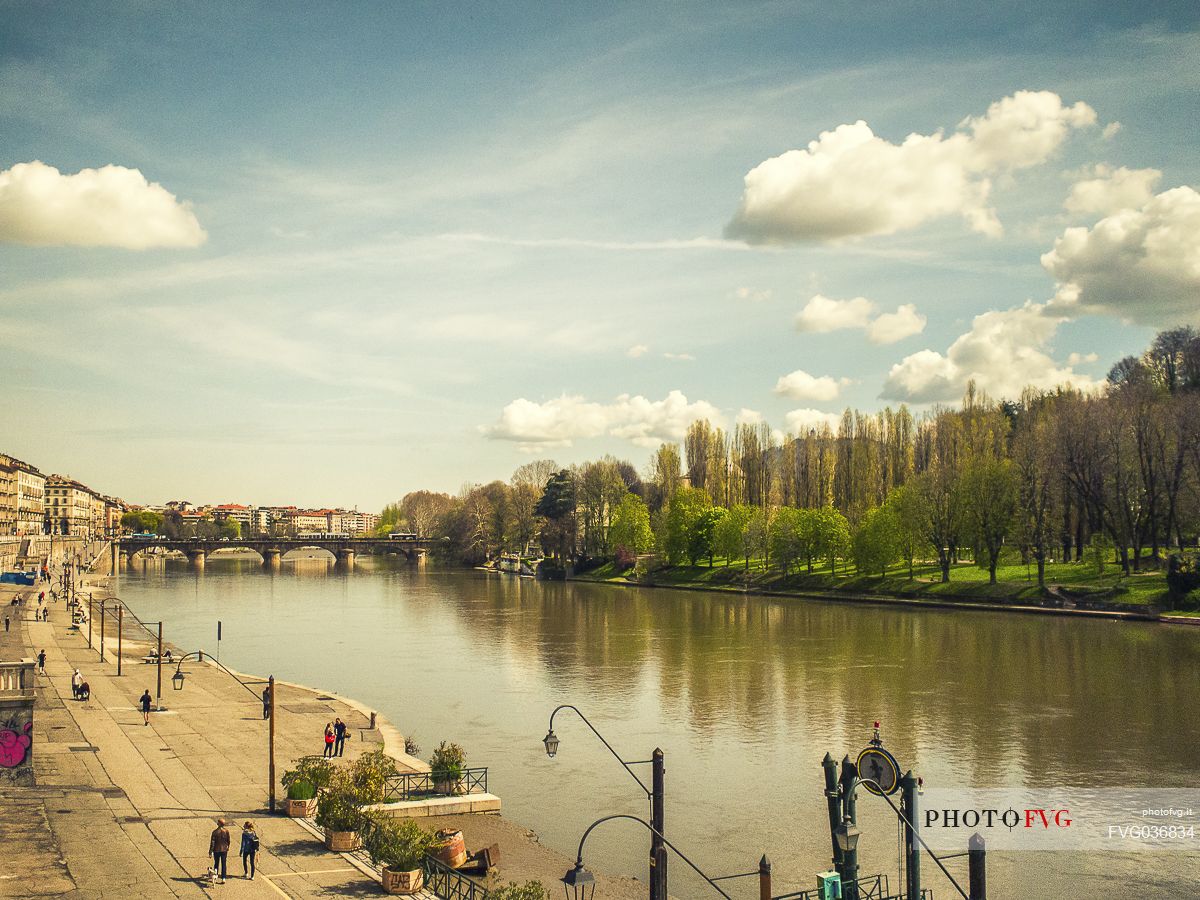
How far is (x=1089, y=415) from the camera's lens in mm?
91812

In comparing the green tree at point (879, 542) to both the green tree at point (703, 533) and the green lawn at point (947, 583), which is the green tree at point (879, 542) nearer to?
the green lawn at point (947, 583)

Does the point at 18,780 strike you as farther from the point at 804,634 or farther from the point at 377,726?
the point at 804,634

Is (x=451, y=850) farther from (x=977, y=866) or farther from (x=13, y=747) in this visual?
(x=977, y=866)

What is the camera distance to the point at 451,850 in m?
24.3

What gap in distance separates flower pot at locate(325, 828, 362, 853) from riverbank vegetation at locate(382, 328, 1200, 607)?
72049 mm

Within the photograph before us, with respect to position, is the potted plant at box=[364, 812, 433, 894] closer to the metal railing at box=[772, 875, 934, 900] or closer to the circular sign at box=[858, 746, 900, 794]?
the metal railing at box=[772, 875, 934, 900]

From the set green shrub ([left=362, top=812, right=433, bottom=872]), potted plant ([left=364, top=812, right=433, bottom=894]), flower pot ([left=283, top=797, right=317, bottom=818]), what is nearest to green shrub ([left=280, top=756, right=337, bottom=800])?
Result: flower pot ([left=283, top=797, right=317, bottom=818])

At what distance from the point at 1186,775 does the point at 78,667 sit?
53562mm

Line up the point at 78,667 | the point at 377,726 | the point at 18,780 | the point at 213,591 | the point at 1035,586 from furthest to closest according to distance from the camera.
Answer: the point at 213,591 → the point at 1035,586 → the point at 78,667 → the point at 377,726 → the point at 18,780

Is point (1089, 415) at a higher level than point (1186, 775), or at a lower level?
higher

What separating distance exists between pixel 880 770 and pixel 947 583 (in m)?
83.2

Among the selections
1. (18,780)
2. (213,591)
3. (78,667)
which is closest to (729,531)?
(213,591)

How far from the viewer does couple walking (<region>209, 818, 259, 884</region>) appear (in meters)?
21.1

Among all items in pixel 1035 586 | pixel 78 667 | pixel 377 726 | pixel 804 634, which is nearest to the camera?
pixel 377 726
